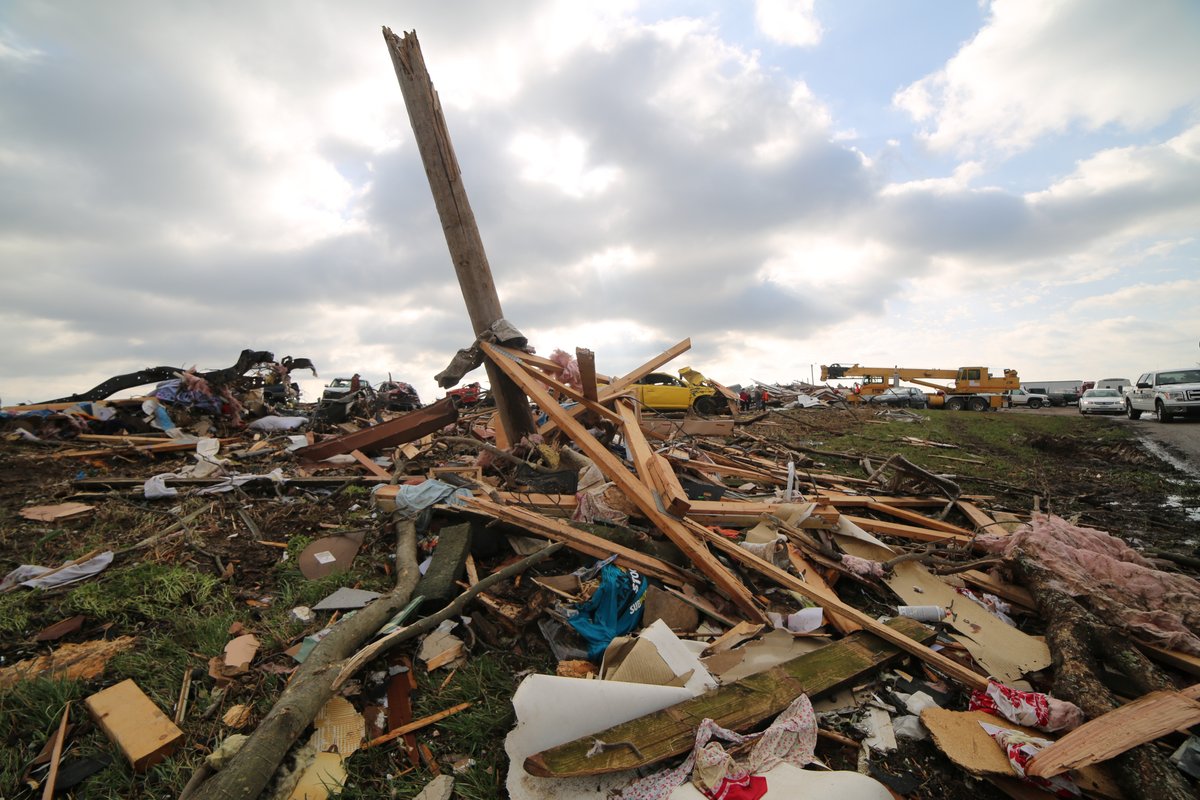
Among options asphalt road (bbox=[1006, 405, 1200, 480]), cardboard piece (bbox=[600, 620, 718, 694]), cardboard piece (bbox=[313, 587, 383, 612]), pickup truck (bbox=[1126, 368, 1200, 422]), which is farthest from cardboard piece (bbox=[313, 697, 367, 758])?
pickup truck (bbox=[1126, 368, 1200, 422])

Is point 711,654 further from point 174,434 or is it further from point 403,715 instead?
point 174,434

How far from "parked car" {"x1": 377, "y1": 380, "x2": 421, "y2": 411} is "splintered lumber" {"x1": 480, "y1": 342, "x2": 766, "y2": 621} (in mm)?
12584

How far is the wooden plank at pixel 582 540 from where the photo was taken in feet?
10.7

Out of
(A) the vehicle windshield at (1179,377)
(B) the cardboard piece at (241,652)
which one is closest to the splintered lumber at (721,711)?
(B) the cardboard piece at (241,652)

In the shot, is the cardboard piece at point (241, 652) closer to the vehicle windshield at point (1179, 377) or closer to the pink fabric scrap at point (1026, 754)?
the pink fabric scrap at point (1026, 754)

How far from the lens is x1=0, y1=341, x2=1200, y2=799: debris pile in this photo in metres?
1.90

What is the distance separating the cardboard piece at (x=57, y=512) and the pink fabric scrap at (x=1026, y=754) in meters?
7.92

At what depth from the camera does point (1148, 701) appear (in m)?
2.06

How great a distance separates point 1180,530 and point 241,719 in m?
8.10

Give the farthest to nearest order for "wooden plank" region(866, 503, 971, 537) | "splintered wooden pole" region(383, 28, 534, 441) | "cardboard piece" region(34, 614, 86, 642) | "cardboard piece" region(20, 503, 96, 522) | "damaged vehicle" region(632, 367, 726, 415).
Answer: "damaged vehicle" region(632, 367, 726, 415) < "cardboard piece" region(20, 503, 96, 522) < "splintered wooden pole" region(383, 28, 534, 441) < "wooden plank" region(866, 503, 971, 537) < "cardboard piece" region(34, 614, 86, 642)

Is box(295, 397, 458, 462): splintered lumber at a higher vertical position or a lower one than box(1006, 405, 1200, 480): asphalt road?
higher

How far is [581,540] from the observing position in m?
3.46

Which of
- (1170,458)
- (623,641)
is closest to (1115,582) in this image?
(623,641)

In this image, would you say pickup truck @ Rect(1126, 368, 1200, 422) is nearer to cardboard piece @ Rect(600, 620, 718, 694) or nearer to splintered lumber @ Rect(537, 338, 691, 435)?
splintered lumber @ Rect(537, 338, 691, 435)
